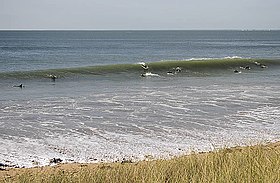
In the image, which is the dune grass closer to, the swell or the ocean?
the ocean

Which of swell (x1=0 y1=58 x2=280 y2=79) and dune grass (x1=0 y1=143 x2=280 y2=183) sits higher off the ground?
dune grass (x1=0 y1=143 x2=280 y2=183)

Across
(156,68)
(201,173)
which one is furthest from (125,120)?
(156,68)

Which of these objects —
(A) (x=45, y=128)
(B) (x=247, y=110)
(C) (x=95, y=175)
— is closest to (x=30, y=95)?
(A) (x=45, y=128)

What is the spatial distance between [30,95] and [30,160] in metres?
15.6

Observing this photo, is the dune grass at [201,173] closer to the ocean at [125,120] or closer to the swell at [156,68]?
the ocean at [125,120]

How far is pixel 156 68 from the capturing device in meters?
48.0

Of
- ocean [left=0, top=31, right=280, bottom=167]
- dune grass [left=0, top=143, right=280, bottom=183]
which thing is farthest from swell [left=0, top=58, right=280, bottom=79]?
dune grass [left=0, top=143, right=280, bottom=183]

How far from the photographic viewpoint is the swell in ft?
132

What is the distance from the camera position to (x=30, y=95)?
88.9ft

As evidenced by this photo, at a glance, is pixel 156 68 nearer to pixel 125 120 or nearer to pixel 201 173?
pixel 125 120

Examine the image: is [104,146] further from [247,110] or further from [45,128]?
[247,110]

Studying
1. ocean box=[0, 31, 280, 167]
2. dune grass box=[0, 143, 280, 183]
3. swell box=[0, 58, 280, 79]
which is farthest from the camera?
swell box=[0, 58, 280, 79]

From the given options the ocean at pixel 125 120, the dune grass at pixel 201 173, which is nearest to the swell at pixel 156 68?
the ocean at pixel 125 120

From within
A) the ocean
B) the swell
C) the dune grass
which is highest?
the dune grass
